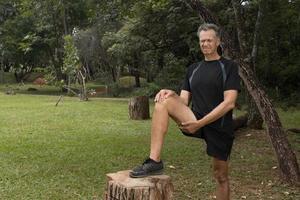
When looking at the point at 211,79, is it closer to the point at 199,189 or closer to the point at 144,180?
the point at 144,180

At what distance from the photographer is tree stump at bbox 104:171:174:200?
4020 mm

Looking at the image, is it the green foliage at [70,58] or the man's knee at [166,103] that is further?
the green foliage at [70,58]

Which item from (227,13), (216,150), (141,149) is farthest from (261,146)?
(227,13)

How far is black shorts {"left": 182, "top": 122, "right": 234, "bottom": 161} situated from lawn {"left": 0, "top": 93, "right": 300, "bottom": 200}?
156 centimetres

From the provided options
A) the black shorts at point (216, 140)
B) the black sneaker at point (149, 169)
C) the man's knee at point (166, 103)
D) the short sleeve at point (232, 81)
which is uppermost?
the short sleeve at point (232, 81)

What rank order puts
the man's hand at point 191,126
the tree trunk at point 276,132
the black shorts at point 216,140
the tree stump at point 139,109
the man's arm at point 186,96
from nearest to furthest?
the man's hand at point 191,126
the black shorts at point 216,140
the man's arm at point 186,96
the tree trunk at point 276,132
the tree stump at point 139,109

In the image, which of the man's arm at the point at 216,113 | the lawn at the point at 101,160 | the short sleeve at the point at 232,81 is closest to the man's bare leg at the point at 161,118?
the man's arm at the point at 216,113

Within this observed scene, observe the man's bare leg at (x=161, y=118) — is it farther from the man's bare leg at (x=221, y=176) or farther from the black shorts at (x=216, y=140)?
the man's bare leg at (x=221, y=176)

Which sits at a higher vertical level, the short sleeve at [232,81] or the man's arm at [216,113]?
the short sleeve at [232,81]

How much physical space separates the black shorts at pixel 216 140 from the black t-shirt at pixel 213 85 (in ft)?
0.16

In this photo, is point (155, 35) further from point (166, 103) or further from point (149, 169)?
point (149, 169)

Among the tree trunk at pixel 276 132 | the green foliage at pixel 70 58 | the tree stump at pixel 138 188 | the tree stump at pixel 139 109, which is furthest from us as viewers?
the green foliage at pixel 70 58

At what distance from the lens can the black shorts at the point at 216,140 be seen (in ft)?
14.8

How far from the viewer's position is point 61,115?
15508 millimetres
